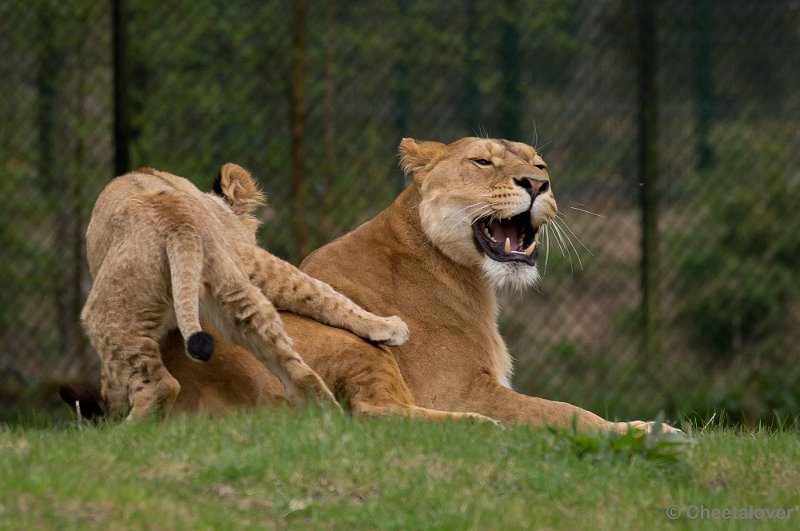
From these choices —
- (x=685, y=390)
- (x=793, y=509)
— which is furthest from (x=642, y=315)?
(x=793, y=509)

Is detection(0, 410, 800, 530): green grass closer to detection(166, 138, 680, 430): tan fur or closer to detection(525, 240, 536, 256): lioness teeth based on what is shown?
detection(166, 138, 680, 430): tan fur

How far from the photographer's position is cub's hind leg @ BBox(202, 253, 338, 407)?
196 inches

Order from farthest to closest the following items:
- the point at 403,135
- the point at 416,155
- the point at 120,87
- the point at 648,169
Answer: the point at 648,169
the point at 403,135
the point at 120,87
the point at 416,155

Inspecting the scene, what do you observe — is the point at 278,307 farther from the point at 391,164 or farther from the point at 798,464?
the point at 391,164

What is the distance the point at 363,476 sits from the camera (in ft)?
13.0

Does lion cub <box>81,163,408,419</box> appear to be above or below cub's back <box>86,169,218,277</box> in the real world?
below

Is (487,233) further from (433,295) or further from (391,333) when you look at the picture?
(391,333)

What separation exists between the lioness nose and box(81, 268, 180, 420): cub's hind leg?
167 cm

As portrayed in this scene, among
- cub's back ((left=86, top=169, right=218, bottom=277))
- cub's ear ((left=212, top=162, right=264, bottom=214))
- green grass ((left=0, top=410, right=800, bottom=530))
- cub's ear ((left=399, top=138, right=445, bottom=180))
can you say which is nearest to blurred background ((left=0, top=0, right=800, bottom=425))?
cub's ear ((left=212, top=162, right=264, bottom=214))

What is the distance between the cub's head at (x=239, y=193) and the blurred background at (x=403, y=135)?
2.13 metres

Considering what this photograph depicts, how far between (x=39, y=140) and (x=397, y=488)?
17.8 ft

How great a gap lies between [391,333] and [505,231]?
0.84 meters

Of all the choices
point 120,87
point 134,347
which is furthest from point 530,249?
point 120,87

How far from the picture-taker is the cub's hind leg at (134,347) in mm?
4863
